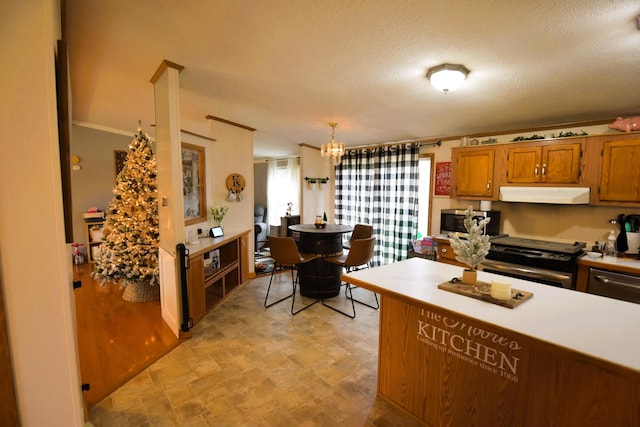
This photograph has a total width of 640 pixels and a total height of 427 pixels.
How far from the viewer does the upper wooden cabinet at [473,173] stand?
358 cm

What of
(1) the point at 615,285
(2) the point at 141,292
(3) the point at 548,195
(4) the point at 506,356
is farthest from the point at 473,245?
(2) the point at 141,292

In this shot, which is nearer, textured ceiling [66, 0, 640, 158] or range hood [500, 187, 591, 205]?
textured ceiling [66, 0, 640, 158]

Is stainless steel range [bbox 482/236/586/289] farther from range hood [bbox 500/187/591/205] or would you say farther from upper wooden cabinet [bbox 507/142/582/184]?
upper wooden cabinet [bbox 507/142/582/184]

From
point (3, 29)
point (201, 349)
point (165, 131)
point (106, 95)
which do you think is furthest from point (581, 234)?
point (106, 95)

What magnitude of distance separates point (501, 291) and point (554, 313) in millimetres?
225

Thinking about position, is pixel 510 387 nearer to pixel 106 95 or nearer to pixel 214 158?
pixel 214 158

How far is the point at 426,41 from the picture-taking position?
176cm

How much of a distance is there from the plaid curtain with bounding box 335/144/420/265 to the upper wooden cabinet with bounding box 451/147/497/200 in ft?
2.78

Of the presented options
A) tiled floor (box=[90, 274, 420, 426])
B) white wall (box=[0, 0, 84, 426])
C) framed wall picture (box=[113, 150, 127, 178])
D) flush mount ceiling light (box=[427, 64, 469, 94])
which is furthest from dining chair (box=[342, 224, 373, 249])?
framed wall picture (box=[113, 150, 127, 178])

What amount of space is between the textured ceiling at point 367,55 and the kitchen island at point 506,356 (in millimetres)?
1515

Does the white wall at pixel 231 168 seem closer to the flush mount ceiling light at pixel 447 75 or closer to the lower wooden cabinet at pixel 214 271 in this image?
the lower wooden cabinet at pixel 214 271

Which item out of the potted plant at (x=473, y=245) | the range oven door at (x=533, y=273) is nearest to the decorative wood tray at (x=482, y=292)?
the potted plant at (x=473, y=245)

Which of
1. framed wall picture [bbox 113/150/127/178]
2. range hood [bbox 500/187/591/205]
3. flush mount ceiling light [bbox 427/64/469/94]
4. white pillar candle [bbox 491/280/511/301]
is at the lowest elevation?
white pillar candle [bbox 491/280/511/301]

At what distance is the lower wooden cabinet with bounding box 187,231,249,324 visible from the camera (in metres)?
2.91
